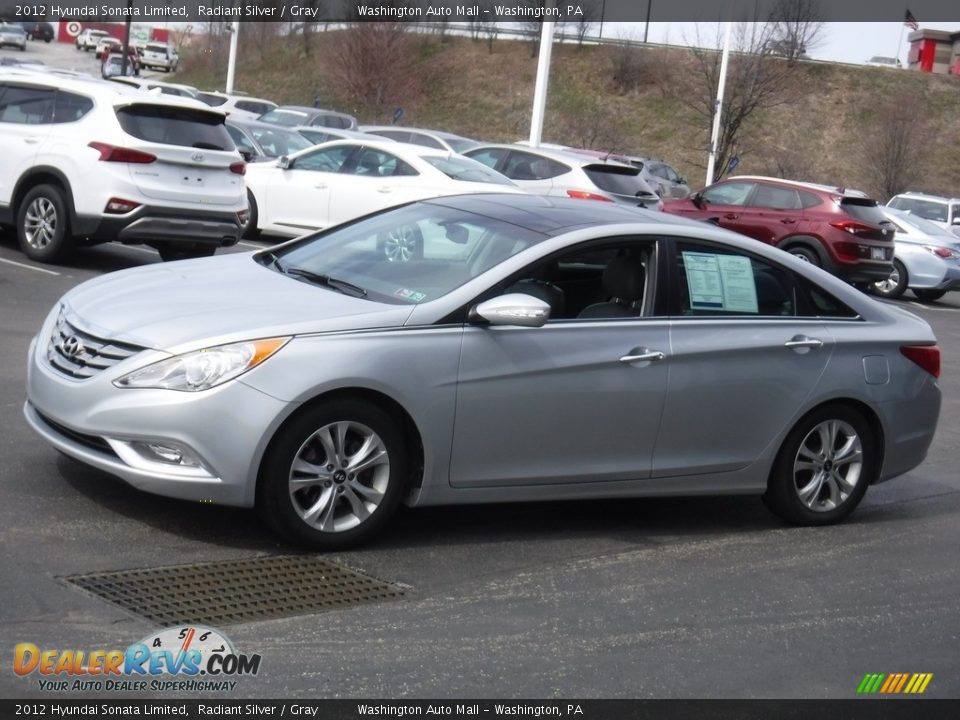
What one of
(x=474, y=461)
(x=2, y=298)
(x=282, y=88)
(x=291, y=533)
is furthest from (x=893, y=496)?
(x=282, y=88)

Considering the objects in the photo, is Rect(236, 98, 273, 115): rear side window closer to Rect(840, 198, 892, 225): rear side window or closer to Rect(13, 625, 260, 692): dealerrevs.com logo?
Rect(840, 198, 892, 225): rear side window

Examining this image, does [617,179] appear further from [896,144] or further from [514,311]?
[896,144]

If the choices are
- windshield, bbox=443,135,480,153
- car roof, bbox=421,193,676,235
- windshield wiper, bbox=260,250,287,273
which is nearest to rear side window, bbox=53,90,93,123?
windshield wiper, bbox=260,250,287,273

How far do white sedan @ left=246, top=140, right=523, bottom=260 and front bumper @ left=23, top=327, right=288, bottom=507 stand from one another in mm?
11944

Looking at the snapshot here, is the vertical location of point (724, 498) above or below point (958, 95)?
below

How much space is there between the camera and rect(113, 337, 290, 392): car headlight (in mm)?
5656

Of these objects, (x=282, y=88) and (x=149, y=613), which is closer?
(x=149, y=613)

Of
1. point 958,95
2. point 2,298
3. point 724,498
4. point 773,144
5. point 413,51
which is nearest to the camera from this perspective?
point 724,498

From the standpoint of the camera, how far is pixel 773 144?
6419 centimetres

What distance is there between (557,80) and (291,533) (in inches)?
2682

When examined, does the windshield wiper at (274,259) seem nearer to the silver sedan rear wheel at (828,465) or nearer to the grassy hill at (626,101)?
the silver sedan rear wheel at (828,465)

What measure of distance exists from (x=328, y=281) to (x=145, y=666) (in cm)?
247

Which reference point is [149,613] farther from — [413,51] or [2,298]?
[413,51]

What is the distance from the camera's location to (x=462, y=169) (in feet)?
59.9
